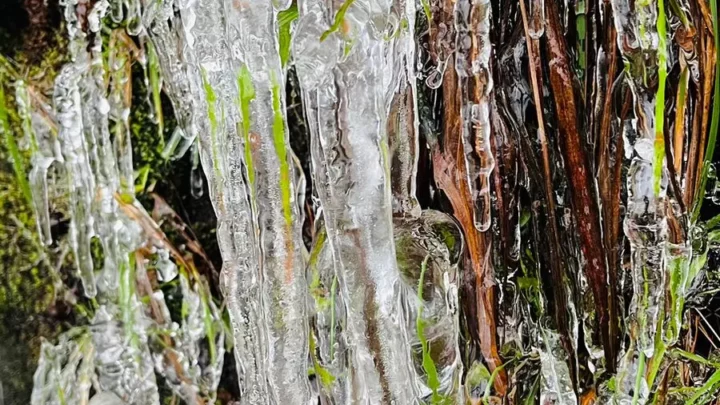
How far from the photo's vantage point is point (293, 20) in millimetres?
724

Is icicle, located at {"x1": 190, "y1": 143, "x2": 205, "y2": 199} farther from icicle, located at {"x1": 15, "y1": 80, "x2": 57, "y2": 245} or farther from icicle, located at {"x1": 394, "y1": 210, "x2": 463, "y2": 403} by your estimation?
icicle, located at {"x1": 394, "y1": 210, "x2": 463, "y2": 403}

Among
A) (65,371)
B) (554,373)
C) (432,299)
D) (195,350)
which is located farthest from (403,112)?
(65,371)

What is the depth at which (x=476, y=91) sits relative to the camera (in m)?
0.80

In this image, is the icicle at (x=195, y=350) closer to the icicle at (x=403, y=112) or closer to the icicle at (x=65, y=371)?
the icicle at (x=65, y=371)

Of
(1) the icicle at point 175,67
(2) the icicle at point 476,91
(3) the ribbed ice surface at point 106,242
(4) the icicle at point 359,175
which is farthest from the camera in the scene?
(3) the ribbed ice surface at point 106,242

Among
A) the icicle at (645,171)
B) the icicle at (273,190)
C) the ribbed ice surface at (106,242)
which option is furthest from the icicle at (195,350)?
the icicle at (645,171)

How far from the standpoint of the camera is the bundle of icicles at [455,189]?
A: 0.70 metres

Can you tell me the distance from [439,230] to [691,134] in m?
0.30

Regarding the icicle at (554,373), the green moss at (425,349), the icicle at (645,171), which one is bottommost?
the icicle at (554,373)

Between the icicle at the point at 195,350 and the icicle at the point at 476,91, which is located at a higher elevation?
the icicle at the point at 476,91

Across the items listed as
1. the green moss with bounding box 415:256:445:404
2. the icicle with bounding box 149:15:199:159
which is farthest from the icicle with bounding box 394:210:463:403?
the icicle with bounding box 149:15:199:159

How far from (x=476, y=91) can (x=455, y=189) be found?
0.12 m

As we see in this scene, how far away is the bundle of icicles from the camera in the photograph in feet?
2.30

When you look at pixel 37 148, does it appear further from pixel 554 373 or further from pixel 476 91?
pixel 554 373
